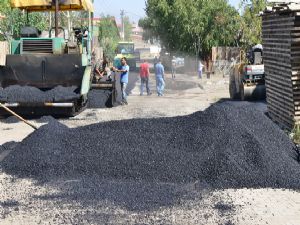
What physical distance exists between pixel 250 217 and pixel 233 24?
107 ft

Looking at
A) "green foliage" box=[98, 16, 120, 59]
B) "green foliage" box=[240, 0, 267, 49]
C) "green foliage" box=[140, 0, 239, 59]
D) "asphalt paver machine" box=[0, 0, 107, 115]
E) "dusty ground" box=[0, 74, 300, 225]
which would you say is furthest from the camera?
"green foliage" box=[98, 16, 120, 59]

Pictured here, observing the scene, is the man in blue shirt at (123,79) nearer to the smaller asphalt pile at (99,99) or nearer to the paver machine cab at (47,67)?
the smaller asphalt pile at (99,99)

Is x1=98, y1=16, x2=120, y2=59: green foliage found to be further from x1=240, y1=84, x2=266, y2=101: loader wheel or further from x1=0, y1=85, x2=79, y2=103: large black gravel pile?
x1=0, y1=85, x2=79, y2=103: large black gravel pile

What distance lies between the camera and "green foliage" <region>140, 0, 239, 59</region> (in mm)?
39094

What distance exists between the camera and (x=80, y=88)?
1485cm

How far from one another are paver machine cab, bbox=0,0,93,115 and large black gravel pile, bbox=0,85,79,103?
82mm

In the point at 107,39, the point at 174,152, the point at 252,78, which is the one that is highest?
the point at 107,39

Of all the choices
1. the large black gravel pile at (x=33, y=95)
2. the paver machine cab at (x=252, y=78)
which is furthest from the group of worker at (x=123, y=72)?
the large black gravel pile at (x=33, y=95)

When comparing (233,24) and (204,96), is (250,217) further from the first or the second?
(233,24)

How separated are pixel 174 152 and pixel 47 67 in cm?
718

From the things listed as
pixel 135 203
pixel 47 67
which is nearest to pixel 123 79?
pixel 47 67

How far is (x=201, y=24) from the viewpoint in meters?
40.1

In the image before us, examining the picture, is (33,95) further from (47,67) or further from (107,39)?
(107,39)

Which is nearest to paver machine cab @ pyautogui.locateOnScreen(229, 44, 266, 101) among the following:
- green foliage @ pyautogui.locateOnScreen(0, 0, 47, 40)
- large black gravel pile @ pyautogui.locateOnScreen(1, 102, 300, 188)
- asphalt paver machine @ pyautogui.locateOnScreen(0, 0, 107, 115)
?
asphalt paver machine @ pyautogui.locateOnScreen(0, 0, 107, 115)
